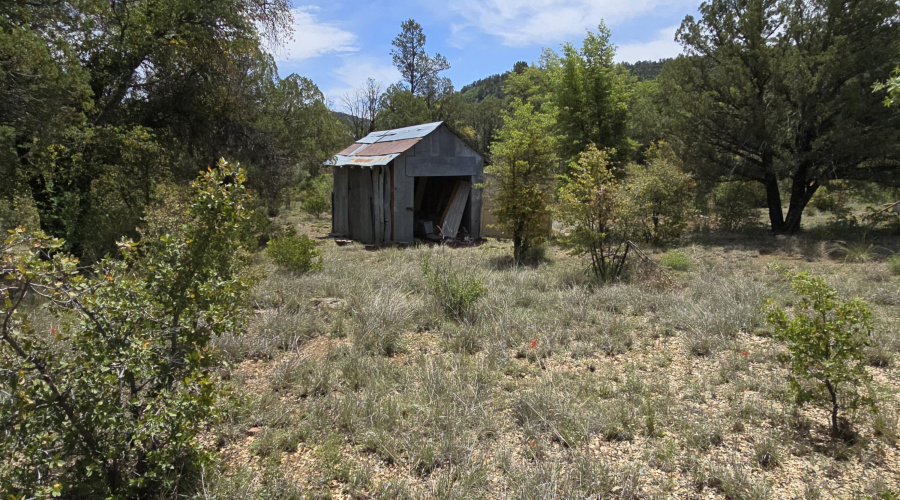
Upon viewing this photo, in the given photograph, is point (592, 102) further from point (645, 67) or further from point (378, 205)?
point (645, 67)

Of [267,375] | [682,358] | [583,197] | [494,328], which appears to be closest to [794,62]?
[583,197]

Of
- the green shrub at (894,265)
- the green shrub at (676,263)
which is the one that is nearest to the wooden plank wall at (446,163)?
the green shrub at (676,263)

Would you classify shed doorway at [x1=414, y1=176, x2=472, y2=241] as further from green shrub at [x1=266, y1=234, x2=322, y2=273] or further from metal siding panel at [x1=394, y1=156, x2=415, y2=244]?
green shrub at [x1=266, y1=234, x2=322, y2=273]

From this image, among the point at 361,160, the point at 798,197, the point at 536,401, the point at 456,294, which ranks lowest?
the point at 536,401

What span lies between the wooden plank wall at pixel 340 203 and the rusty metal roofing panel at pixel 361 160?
376 mm

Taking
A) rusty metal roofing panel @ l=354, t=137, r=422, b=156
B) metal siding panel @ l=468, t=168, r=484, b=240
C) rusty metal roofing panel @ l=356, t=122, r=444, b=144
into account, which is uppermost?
rusty metal roofing panel @ l=356, t=122, r=444, b=144

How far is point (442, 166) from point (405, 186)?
4.39 ft

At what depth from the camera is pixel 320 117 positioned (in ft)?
54.2

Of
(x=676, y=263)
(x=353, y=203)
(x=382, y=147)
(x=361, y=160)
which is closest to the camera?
(x=676, y=263)

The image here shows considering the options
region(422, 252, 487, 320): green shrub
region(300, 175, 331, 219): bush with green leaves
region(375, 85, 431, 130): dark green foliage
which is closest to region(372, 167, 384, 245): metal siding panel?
region(300, 175, 331, 219): bush with green leaves

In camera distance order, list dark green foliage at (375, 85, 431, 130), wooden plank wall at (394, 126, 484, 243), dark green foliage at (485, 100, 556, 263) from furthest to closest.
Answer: dark green foliage at (375, 85, 431, 130), wooden plank wall at (394, 126, 484, 243), dark green foliage at (485, 100, 556, 263)

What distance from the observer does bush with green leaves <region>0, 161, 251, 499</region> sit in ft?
7.52

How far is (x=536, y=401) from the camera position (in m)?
3.85

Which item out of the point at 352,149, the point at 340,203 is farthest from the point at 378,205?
the point at 352,149
